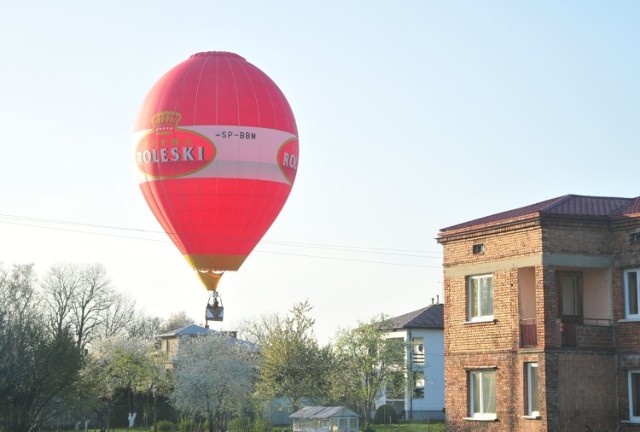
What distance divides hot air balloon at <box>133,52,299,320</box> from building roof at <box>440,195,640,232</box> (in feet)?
28.9

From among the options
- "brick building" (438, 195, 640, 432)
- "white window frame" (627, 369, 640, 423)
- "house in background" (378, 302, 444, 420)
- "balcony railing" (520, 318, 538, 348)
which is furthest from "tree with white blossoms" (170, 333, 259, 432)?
"white window frame" (627, 369, 640, 423)

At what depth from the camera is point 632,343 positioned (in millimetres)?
35969

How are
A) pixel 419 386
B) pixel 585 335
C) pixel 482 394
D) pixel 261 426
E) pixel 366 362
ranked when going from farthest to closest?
1. pixel 419 386
2. pixel 366 362
3. pixel 261 426
4. pixel 482 394
5. pixel 585 335

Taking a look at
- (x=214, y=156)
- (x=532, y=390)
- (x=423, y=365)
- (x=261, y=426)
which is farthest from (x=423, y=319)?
(x=532, y=390)

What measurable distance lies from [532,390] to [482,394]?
8.70 ft

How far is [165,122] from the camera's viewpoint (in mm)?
44625

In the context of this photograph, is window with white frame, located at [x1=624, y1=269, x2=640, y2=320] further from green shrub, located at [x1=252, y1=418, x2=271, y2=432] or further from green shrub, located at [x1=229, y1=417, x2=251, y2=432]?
green shrub, located at [x1=229, y1=417, x2=251, y2=432]

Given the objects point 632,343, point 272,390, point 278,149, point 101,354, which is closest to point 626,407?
point 632,343

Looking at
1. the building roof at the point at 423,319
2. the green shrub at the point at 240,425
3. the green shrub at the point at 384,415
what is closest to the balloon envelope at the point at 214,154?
the green shrub at the point at 240,425

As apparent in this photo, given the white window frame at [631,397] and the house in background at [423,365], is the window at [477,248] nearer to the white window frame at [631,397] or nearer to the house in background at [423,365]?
the white window frame at [631,397]

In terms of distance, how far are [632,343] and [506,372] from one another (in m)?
4.36

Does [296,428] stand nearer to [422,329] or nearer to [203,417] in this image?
[203,417]

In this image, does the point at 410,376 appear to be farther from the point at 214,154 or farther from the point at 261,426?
the point at 214,154

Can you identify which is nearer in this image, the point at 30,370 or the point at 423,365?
the point at 30,370
